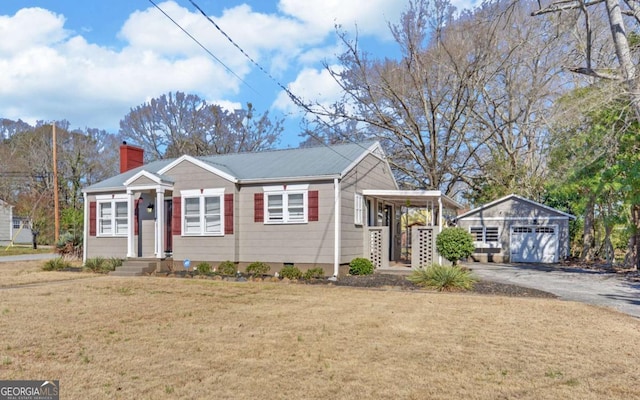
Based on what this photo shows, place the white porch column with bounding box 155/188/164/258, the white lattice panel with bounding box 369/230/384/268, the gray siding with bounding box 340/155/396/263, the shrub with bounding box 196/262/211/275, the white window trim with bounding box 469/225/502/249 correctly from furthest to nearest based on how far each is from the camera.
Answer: the white window trim with bounding box 469/225/502/249 < the white lattice panel with bounding box 369/230/384/268 < the white porch column with bounding box 155/188/164/258 < the shrub with bounding box 196/262/211/275 < the gray siding with bounding box 340/155/396/263

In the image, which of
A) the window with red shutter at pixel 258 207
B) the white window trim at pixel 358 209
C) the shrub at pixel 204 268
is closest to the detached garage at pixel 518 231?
the white window trim at pixel 358 209

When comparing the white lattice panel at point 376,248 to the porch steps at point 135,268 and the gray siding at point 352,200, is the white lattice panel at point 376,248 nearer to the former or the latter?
the gray siding at point 352,200

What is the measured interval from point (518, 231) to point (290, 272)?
14715 millimetres

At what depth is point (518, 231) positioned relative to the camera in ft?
77.8

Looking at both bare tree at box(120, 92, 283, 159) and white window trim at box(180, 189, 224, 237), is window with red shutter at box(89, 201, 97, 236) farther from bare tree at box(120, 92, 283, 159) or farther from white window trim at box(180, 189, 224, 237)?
bare tree at box(120, 92, 283, 159)

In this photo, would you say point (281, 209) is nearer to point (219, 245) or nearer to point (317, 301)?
point (219, 245)

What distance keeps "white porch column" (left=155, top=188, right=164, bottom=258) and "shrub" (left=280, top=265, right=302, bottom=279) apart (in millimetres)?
4899

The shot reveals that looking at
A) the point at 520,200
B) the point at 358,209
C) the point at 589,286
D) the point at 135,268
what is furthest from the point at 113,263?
the point at 520,200

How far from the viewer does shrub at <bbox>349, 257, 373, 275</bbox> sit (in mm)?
14625

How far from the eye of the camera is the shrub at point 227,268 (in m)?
15.0

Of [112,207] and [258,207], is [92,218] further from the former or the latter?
[258,207]

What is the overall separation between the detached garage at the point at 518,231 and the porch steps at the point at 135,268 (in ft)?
52.0

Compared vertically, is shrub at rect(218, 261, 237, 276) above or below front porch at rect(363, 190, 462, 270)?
below

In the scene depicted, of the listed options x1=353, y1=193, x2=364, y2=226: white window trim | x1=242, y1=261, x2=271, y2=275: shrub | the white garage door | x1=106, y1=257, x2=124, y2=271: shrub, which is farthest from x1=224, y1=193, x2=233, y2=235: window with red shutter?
the white garage door
